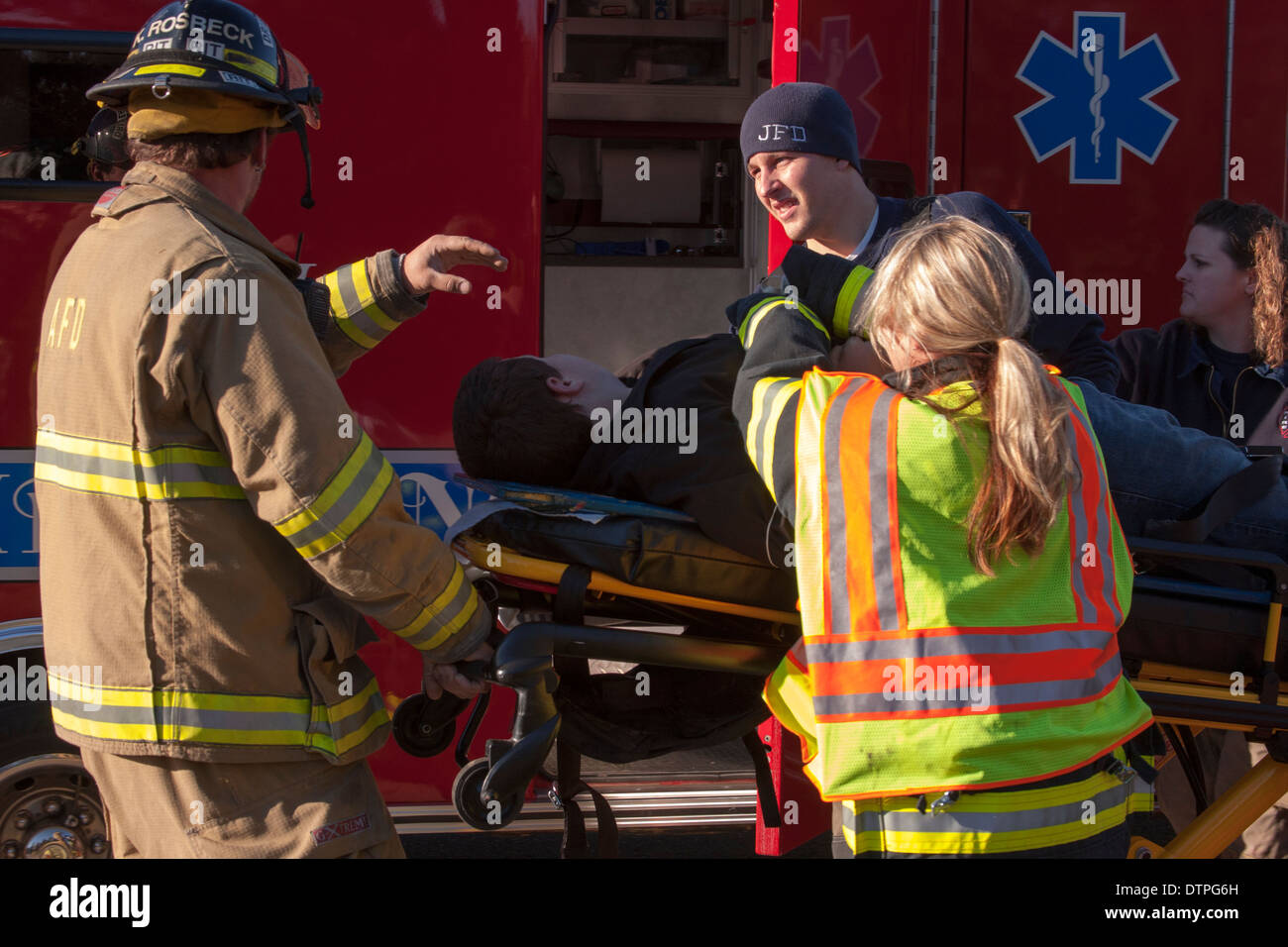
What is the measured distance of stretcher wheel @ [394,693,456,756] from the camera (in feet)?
7.59

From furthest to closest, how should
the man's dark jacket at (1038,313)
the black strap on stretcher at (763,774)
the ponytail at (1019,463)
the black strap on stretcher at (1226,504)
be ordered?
the man's dark jacket at (1038,313) < the black strap on stretcher at (763,774) < the black strap on stretcher at (1226,504) < the ponytail at (1019,463)

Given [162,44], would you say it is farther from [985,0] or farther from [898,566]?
[985,0]

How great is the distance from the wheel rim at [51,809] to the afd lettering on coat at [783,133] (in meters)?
2.39

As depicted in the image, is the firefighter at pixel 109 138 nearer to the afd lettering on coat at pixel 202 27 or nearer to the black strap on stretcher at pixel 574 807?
the afd lettering on coat at pixel 202 27

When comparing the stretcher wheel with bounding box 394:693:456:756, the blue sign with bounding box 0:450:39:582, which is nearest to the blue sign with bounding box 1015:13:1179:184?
the stretcher wheel with bounding box 394:693:456:756

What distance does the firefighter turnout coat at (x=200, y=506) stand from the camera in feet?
5.88

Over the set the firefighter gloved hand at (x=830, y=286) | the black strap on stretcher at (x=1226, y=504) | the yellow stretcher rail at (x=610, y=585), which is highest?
the firefighter gloved hand at (x=830, y=286)

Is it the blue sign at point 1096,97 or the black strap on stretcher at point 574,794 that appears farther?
the blue sign at point 1096,97

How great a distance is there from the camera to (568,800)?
7.84ft

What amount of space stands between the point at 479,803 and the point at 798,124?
1.64 meters

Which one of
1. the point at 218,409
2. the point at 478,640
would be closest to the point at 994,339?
the point at 478,640

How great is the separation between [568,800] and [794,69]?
2106 mm

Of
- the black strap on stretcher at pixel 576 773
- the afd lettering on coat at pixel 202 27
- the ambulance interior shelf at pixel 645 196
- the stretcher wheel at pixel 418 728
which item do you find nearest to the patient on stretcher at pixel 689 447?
the black strap on stretcher at pixel 576 773

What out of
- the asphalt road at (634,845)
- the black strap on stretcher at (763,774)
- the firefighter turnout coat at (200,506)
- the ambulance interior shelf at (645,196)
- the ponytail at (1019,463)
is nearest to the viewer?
the ponytail at (1019,463)
